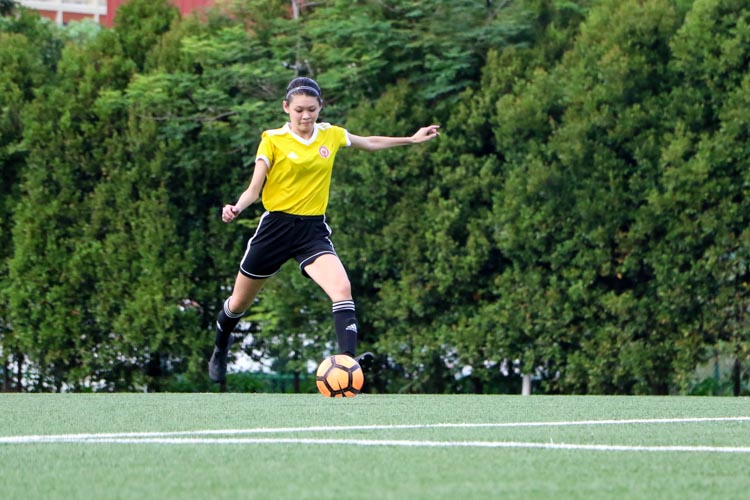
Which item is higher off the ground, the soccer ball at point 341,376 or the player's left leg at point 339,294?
the player's left leg at point 339,294

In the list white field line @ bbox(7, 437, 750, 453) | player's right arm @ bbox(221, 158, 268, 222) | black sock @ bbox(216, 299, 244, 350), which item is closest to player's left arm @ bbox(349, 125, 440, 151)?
player's right arm @ bbox(221, 158, 268, 222)

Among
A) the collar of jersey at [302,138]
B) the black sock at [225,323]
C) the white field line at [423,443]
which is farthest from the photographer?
the black sock at [225,323]

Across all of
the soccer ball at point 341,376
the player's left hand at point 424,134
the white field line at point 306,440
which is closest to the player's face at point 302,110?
the player's left hand at point 424,134

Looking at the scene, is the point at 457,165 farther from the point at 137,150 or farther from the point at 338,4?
the point at 137,150

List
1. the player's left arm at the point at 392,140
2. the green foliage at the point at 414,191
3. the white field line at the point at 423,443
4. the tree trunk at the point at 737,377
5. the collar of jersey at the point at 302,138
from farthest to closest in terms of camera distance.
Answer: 1. the tree trunk at the point at 737,377
2. the green foliage at the point at 414,191
3. the player's left arm at the point at 392,140
4. the collar of jersey at the point at 302,138
5. the white field line at the point at 423,443

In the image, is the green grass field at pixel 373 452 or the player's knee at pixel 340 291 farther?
the player's knee at pixel 340 291

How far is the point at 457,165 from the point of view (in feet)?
48.5

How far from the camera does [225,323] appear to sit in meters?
10.2

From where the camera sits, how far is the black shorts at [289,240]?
8.99 meters

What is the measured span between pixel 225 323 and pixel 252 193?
1927 mm

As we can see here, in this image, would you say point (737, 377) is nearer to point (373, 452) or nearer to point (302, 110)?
point (302, 110)

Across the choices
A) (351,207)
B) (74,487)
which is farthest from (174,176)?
(74,487)

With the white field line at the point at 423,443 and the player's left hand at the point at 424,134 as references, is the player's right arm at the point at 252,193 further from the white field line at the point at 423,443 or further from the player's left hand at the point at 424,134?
the white field line at the point at 423,443

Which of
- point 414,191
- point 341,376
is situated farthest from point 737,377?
point 341,376
